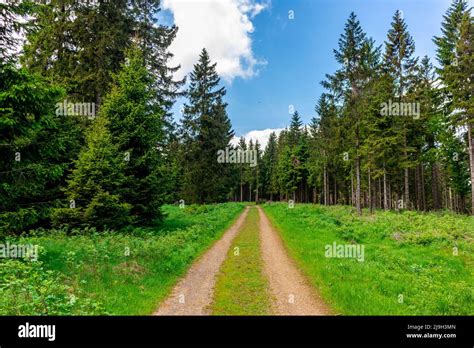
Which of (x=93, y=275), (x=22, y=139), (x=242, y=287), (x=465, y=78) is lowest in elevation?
(x=242, y=287)

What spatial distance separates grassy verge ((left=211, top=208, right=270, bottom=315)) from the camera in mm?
7566

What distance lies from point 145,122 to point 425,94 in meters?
31.8

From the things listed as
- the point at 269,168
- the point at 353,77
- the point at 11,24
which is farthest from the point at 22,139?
the point at 269,168

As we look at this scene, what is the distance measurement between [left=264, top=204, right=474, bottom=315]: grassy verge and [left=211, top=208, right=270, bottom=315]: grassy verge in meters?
1.75

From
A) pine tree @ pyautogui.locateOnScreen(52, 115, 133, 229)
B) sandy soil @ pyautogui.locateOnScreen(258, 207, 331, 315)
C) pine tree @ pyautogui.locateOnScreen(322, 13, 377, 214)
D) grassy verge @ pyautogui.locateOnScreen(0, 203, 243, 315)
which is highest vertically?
pine tree @ pyautogui.locateOnScreen(322, 13, 377, 214)

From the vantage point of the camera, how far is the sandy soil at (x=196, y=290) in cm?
752

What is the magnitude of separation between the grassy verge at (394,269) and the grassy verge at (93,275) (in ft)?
16.4

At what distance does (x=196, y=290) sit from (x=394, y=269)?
757 centimetres

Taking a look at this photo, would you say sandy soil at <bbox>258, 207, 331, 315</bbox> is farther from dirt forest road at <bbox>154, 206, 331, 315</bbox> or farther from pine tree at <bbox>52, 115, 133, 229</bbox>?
pine tree at <bbox>52, 115, 133, 229</bbox>

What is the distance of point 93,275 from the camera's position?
30.1 feet

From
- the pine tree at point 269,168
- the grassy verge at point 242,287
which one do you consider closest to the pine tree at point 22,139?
the grassy verge at point 242,287

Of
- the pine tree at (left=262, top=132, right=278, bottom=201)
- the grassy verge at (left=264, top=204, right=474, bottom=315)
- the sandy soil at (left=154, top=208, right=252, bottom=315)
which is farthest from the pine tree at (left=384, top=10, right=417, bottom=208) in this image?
the pine tree at (left=262, top=132, right=278, bottom=201)

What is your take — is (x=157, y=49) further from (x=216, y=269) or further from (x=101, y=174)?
(x=216, y=269)

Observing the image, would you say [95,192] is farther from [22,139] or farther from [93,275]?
[93,275]
